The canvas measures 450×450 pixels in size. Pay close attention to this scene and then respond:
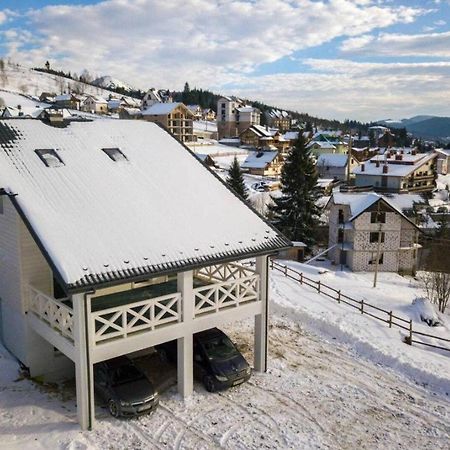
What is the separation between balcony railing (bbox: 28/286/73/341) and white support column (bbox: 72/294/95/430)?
0.59 m

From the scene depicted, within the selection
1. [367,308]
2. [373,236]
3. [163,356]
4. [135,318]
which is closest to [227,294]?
[135,318]

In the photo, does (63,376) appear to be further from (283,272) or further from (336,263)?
(336,263)

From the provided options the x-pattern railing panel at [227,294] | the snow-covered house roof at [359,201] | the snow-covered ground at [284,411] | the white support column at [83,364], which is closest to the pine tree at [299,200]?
the snow-covered house roof at [359,201]

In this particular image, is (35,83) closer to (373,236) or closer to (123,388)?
(373,236)

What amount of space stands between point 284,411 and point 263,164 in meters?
76.3

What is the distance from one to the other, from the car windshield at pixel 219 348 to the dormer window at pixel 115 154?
21.5ft

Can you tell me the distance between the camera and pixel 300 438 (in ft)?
39.3

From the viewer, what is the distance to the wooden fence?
1861 centimetres

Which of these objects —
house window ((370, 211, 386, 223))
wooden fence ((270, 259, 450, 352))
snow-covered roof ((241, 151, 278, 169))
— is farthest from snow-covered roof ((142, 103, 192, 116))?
wooden fence ((270, 259, 450, 352))

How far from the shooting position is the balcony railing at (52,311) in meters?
12.4

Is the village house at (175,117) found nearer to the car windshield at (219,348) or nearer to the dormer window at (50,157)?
the dormer window at (50,157)

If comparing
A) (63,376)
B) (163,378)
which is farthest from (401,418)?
(63,376)

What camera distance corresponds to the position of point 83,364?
1180 cm

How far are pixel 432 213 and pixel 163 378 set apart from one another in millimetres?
52695
